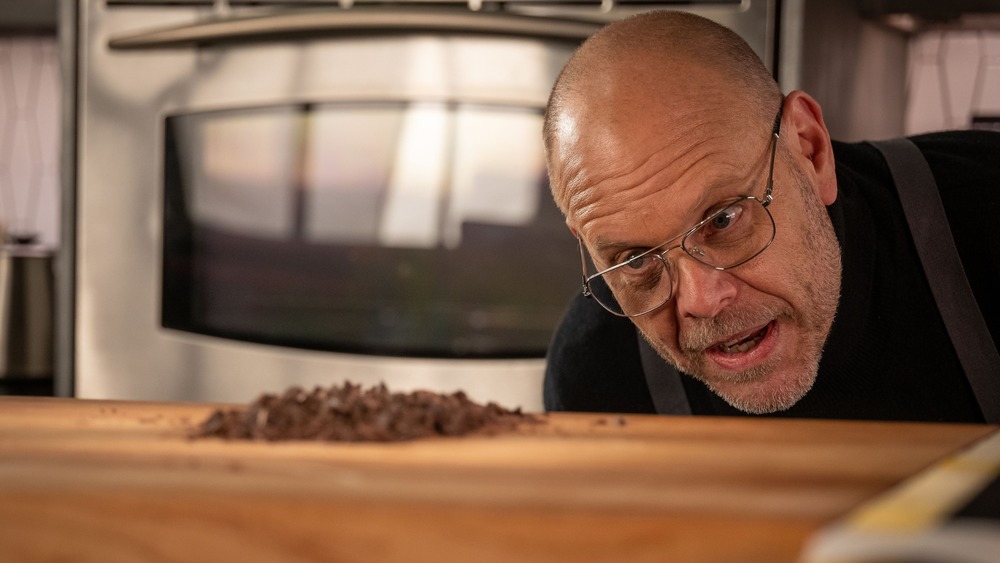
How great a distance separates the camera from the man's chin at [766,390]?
44.7 inches

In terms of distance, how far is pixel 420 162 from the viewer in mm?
1720

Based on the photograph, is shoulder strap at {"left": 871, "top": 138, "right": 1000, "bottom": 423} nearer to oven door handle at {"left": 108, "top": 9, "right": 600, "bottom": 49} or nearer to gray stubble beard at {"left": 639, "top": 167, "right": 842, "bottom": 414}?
gray stubble beard at {"left": 639, "top": 167, "right": 842, "bottom": 414}

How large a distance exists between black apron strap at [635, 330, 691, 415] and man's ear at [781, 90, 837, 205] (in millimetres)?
259

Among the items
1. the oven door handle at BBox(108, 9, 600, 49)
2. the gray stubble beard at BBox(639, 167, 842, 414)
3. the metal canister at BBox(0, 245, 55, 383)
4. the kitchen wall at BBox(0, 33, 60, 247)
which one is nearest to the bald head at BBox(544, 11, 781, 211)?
the gray stubble beard at BBox(639, 167, 842, 414)

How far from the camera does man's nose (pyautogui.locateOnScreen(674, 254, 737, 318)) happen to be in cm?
106

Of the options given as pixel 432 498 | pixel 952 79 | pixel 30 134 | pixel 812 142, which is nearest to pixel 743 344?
pixel 812 142

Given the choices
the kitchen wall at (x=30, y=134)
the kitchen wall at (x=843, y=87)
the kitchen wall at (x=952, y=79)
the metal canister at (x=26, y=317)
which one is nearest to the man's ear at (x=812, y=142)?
the kitchen wall at (x=843, y=87)

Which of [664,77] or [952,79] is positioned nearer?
[664,77]

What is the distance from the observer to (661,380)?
4.28 ft

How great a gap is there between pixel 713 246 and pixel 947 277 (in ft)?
0.98

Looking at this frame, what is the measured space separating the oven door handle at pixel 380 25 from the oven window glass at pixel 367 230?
114mm

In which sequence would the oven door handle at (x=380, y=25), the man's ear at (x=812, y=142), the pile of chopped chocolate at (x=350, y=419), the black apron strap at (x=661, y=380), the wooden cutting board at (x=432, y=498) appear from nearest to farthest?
the wooden cutting board at (x=432, y=498), the pile of chopped chocolate at (x=350, y=419), the man's ear at (x=812, y=142), the black apron strap at (x=661, y=380), the oven door handle at (x=380, y=25)

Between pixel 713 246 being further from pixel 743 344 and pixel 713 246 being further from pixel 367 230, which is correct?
pixel 367 230

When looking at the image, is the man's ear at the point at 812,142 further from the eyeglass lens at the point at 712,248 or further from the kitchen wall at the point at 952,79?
the kitchen wall at the point at 952,79
